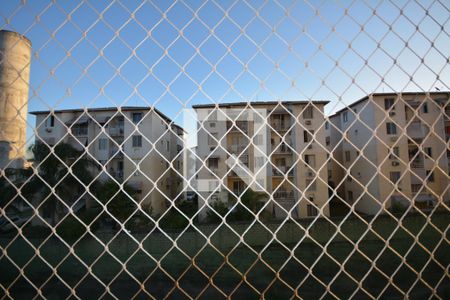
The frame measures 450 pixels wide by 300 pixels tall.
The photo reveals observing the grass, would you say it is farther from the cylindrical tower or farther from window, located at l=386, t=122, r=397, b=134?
window, located at l=386, t=122, r=397, b=134

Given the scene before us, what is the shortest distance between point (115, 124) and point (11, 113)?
1741 centimetres

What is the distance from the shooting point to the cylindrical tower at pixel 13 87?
1016 mm

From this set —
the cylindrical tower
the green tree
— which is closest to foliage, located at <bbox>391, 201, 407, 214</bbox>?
the green tree

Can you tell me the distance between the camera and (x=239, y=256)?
33.4 feet

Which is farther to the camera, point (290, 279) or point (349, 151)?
point (349, 151)

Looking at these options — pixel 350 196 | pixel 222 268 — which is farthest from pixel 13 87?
pixel 350 196

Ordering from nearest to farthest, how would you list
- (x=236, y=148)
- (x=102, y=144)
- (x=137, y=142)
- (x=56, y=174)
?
(x=56, y=174) < (x=236, y=148) < (x=137, y=142) < (x=102, y=144)

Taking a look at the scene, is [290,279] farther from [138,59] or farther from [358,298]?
[138,59]

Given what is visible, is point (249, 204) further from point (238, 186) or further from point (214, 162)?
point (214, 162)

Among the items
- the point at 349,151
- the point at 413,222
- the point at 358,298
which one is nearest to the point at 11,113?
→ the point at 358,298

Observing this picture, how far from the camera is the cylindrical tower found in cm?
102

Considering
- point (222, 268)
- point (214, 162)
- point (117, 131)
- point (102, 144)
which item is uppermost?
point (117, 131)

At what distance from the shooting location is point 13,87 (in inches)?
40.1

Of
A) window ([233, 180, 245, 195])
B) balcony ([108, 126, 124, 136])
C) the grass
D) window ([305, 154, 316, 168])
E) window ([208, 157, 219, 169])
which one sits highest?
balcony ([108, 126, 124, 136])
